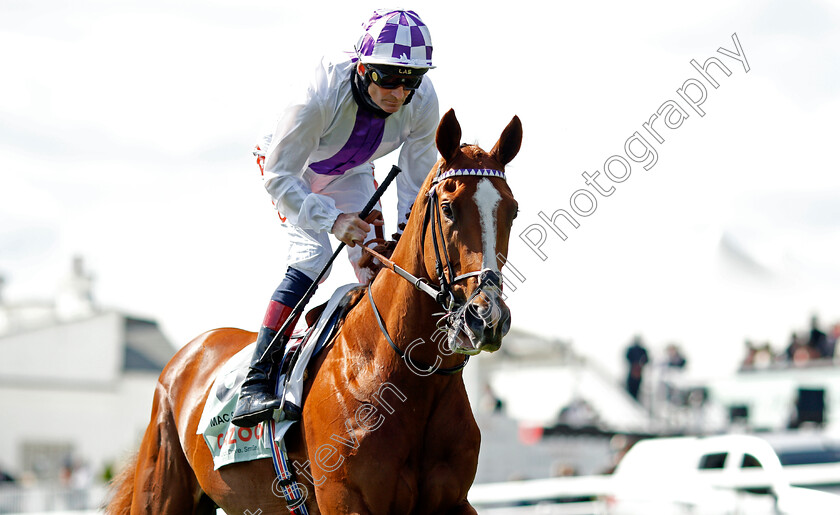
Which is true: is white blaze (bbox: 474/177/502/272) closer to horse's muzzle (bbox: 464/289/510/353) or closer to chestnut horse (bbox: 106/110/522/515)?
chestnut horse (bbox: 106/110/522/515)

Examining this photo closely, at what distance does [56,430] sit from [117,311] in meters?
5.05

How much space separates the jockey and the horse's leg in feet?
3.89

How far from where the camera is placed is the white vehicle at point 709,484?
7.10 metres

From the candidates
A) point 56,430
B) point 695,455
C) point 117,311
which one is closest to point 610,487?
point 695,455

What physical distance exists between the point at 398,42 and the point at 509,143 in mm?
730

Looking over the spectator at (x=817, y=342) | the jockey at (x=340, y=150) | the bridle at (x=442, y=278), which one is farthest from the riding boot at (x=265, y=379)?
the spectator at (x=817, y=342)

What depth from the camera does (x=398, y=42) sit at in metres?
4.43

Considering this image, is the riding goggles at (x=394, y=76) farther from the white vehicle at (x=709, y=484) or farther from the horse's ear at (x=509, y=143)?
the white vehicle at (x=709, y=484)

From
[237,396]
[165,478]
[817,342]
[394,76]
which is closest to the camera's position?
[394,76]

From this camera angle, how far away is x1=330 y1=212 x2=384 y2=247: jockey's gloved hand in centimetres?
441

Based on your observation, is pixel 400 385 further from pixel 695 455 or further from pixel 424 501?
pixel 695 455

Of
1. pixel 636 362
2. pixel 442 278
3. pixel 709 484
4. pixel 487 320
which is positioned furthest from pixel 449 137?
pixel 636 362

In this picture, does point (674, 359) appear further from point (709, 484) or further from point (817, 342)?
point (709, 484)

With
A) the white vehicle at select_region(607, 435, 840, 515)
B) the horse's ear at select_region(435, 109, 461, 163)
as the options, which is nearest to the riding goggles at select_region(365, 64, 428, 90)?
the horse's ear at select_region(435, 109, 461, 163)
